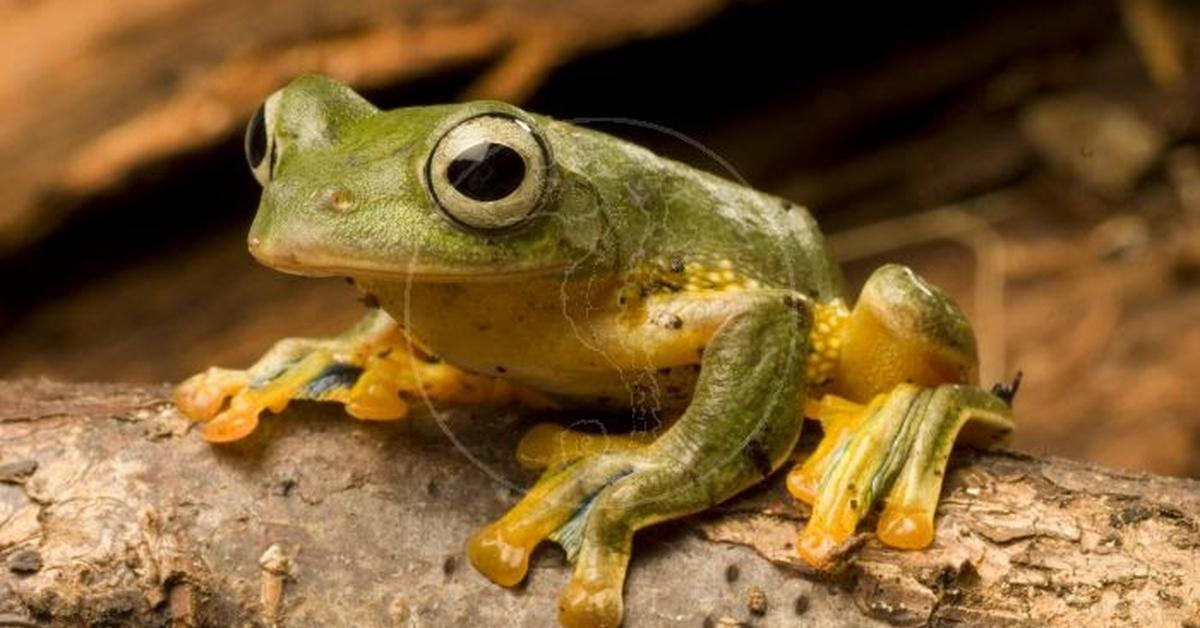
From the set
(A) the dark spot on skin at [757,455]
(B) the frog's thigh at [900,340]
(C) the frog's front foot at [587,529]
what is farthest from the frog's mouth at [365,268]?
(B) the frog's thigh at [900,340]

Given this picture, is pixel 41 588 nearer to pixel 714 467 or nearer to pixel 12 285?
pixel 714 467

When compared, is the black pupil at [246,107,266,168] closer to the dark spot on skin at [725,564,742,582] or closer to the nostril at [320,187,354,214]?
the nostril at [320,187,354,214]

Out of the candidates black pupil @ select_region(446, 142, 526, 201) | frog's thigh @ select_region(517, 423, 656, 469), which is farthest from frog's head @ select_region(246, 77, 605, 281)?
frog's thigh @ select_region(517, 423, 656, 469)

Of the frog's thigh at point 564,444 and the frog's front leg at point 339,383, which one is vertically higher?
the frog's thigh at point 564,444

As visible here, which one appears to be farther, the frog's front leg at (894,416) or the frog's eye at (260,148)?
the frog's eye at (260,148)

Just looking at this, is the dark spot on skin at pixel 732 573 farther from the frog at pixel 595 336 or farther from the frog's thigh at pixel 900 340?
the frog's thigh at pixel 900 340
